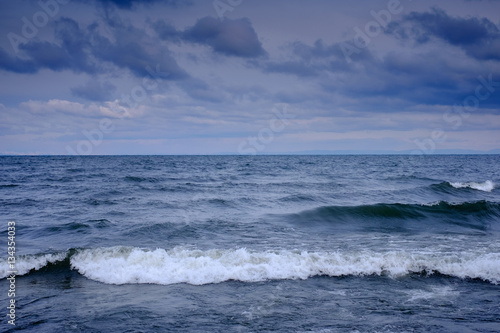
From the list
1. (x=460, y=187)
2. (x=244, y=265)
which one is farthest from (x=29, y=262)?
(x=460, y=187)

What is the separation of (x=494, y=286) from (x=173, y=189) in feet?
81.8

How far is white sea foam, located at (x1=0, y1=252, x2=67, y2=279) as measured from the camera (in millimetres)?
10125

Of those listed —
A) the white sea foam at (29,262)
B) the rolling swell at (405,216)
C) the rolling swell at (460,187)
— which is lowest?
the white sea foam at (29,262)

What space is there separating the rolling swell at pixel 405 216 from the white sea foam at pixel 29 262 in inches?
445

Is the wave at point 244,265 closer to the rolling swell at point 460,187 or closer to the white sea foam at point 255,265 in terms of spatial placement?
the white sea foam at point 255,265

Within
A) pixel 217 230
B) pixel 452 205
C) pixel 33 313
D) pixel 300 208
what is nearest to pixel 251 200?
pixel 300 208

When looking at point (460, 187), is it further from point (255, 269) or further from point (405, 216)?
point (255, 269)

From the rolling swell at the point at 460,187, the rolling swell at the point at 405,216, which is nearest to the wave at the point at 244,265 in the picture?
the rolling swell at the point at 405,216

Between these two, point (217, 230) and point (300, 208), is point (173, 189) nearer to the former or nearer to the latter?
point (300, 208)

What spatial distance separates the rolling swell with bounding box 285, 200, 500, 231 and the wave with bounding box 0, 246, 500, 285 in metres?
6.28

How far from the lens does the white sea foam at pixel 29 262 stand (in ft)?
33.2

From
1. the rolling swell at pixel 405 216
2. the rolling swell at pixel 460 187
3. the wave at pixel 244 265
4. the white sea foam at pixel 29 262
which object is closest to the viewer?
the wave at pixel 244 265

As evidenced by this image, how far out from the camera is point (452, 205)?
20.9 meters

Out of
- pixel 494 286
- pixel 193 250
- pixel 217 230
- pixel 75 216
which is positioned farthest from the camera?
pixel 75 216
